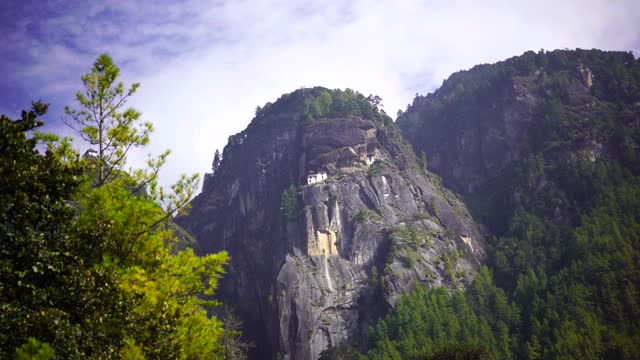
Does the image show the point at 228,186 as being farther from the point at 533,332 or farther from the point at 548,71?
the point at 548,71

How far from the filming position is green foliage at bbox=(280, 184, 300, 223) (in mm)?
96562

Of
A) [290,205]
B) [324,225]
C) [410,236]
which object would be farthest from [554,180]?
[290,205]

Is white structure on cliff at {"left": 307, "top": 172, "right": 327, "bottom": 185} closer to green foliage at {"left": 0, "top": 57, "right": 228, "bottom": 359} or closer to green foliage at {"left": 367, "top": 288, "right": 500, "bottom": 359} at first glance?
green foliage at {"left": 367, "top": 288, "right": 500, "bottom": 359}

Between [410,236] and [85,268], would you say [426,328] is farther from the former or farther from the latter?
[85,268]

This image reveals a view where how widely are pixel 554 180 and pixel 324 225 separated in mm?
54927

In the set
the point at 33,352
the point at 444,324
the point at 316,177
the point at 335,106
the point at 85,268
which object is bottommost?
the point at 33,352

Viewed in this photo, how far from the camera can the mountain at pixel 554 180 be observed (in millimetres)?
73625

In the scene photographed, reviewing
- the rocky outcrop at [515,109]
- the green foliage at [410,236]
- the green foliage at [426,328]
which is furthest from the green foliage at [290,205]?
the rocky outcrop at [515,109]

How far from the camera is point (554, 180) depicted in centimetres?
11088

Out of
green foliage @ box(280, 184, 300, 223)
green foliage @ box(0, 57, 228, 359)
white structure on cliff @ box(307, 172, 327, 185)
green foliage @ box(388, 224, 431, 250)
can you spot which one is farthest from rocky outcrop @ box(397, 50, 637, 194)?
green foliage @ box(0, 57, 228, 359)

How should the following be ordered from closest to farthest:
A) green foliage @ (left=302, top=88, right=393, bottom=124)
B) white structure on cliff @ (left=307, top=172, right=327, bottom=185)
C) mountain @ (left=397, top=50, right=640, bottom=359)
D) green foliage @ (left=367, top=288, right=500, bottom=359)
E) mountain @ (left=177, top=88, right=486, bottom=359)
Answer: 1. green foliage @ (left=367, top=288, right=500, bottom=359)
2. mountain @ (left=397, top=50, right=640, bottom=359)
3. mountain @ (left=177, top=88, right=486, bottom=359)
4. white structure on cliff @ (left=307, top=172, right=327, bottom=185)
5. green foliage @ (left=302, top=88, right=393, bottom=124)

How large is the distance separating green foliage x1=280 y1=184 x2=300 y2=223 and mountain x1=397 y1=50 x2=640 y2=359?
40.3m

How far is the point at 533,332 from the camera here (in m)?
73.4

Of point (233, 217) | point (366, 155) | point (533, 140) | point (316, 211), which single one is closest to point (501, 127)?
point (533, 140)
